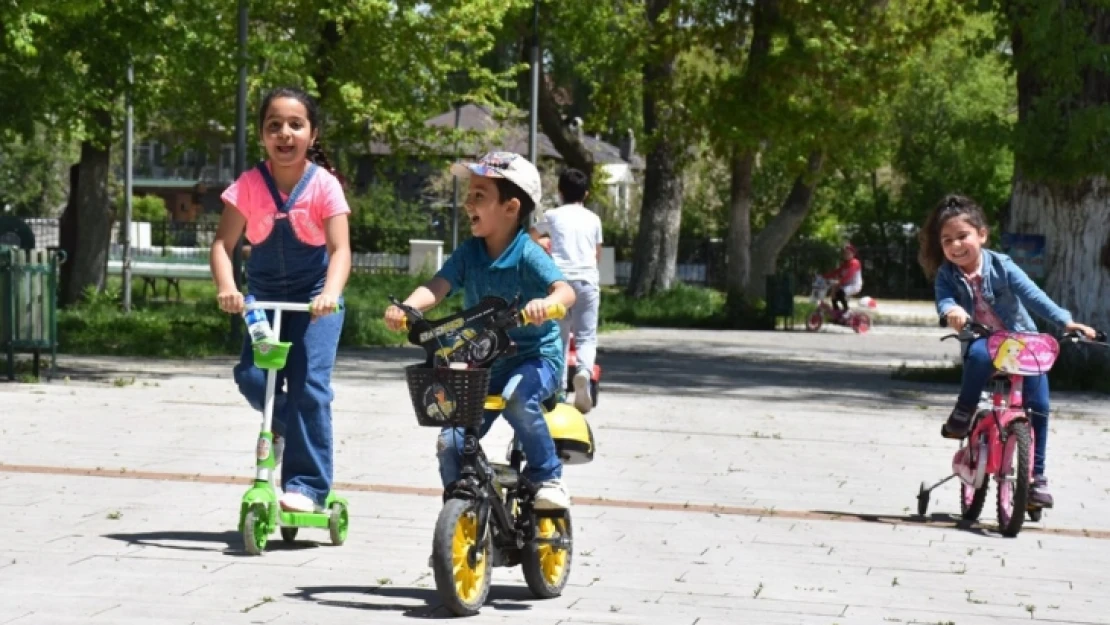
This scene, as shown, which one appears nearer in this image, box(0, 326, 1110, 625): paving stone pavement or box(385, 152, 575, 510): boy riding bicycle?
box(385, 152, 575, 510): boy riding bicycle

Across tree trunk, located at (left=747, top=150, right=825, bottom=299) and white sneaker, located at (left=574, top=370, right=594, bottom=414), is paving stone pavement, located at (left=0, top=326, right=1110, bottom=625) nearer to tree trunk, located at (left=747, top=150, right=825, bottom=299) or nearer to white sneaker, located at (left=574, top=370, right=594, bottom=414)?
white sneaker, located at (left=574, top=370, right=594, bottom=414)

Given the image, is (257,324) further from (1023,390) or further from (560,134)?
(560,134)

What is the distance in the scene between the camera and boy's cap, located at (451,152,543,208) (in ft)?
22.5

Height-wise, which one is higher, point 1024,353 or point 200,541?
point 1024,353

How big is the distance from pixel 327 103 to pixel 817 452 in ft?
63.4

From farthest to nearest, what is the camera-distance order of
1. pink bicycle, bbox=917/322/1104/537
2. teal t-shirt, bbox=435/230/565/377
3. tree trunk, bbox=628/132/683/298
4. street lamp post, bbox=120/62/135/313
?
1. tree trunk, bbox=628/132/683/298
2. street lamp post, bbox=120/62/135/313
3. pink bicycle, bbox=917/322/1104/537
4. teal t-shirt, bbox=435/230/565/377

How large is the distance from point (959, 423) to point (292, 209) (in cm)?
367

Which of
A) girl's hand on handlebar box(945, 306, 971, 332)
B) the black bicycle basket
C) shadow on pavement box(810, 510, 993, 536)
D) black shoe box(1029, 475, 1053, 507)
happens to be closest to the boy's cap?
the black bicycle basket

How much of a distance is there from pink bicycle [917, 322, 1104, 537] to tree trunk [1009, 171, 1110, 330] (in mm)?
11838

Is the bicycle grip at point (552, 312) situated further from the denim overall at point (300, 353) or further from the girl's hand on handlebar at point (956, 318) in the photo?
the girl's hand on handlebar at point (956, 318)

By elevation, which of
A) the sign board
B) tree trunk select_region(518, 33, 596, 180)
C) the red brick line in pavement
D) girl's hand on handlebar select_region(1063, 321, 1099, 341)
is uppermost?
Result: tree trunk select_region(518, 33, 596, 180)

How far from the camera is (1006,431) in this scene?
31.2 feet

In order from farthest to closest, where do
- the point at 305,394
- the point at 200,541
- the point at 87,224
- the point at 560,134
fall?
1. the point at 560,134
2. the point at 87,224
3. the point at 200,541
4. the point at 305,394

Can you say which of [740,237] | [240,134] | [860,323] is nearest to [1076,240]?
[240,134]
